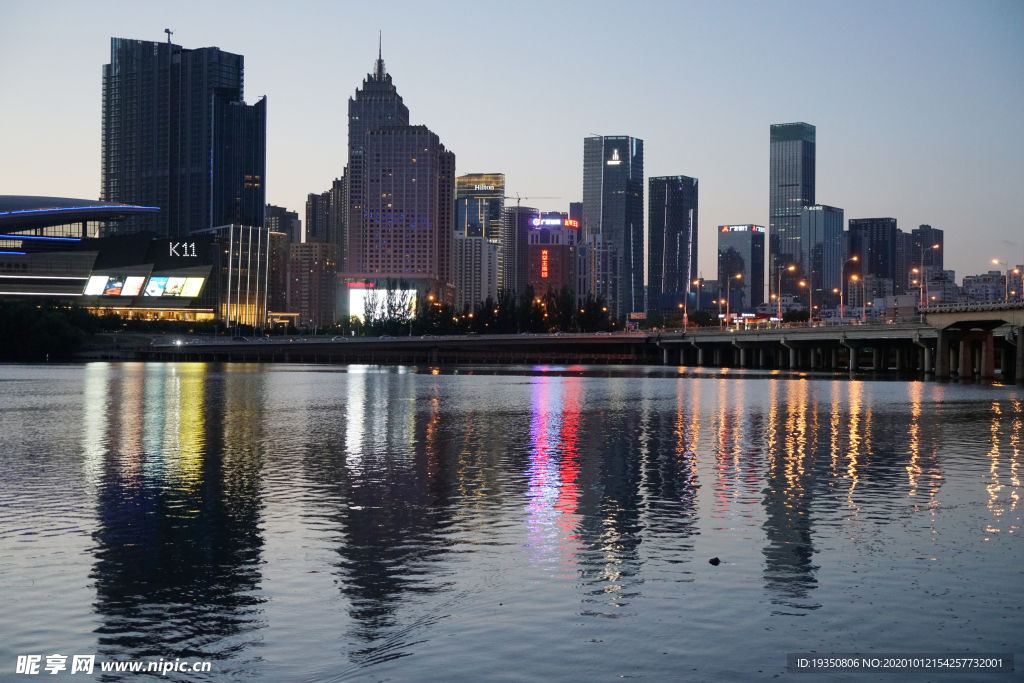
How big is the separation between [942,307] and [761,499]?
10379 cm

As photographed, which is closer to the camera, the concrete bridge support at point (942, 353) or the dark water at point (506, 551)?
the dark water at point (506, 551)

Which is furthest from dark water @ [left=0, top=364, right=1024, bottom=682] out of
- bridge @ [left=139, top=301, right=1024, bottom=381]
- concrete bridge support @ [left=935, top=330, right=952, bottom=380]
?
concrete bridge support @ [left=935, top=330, right=952, bottom=380]

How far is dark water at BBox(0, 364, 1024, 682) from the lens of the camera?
15.2 m

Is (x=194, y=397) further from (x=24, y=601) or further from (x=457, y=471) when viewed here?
(x=24, y=601)

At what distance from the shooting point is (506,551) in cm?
2120

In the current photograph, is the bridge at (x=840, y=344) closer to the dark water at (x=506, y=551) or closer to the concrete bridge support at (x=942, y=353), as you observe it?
the concrete bridge support at (x=942, y=353)

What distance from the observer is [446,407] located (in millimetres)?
66312

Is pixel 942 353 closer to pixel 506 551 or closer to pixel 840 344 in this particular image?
pixel 840 344

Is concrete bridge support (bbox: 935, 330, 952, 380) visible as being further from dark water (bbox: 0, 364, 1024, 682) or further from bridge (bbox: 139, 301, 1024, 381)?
dark water (bbox: 0, 364, 1024, 682)

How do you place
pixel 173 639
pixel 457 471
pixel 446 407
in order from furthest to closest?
pixel 446 407 → pixel 457 471 → pixel 173 639

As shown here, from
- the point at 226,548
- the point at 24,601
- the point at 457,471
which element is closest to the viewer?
the point at 24,601

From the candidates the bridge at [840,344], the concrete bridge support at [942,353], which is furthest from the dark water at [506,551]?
the concrete bridge support at [942,353]

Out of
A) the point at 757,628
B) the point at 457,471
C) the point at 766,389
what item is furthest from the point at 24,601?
the point at 766,389

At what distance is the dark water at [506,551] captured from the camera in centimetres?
1522
